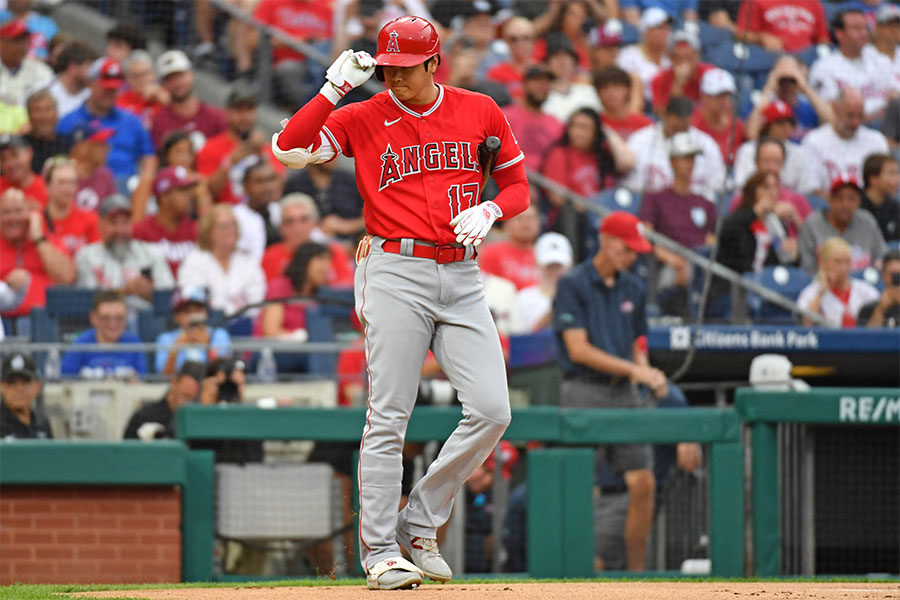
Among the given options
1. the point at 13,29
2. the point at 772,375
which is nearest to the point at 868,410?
the point at 772,375

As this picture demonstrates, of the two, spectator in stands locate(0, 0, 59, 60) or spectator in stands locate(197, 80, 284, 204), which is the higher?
spectator in stands locate(0, 0, 59, 60)

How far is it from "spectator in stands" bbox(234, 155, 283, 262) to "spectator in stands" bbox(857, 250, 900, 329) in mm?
4097

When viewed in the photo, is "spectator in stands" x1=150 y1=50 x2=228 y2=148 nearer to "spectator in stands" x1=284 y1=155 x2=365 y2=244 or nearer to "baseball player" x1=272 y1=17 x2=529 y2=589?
"spectator in stands" x1=284 y1=155 x2=365 y2=244

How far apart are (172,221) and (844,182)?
5.02 metres

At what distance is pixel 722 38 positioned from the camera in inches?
449

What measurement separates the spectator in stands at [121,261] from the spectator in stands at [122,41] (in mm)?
1726

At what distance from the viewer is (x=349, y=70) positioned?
4.19 meters

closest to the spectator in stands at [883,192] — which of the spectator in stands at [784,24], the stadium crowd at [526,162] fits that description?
the stadium crowd at [526,162]

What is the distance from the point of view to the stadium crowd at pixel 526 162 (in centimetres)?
886

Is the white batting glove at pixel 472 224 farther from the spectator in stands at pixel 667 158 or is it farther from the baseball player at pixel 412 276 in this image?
the spectator in stands at pixel 667 158

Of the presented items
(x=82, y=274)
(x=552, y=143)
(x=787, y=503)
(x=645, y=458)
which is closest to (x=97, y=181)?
(x=82, y=274)

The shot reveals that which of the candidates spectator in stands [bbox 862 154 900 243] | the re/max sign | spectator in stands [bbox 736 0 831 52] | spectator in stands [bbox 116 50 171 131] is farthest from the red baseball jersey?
spectator in stands [bbox 736 0 831 52]

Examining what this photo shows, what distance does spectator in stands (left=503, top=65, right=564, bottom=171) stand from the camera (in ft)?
33.9

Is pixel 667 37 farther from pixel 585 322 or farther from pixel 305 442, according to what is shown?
pixel 305 442
